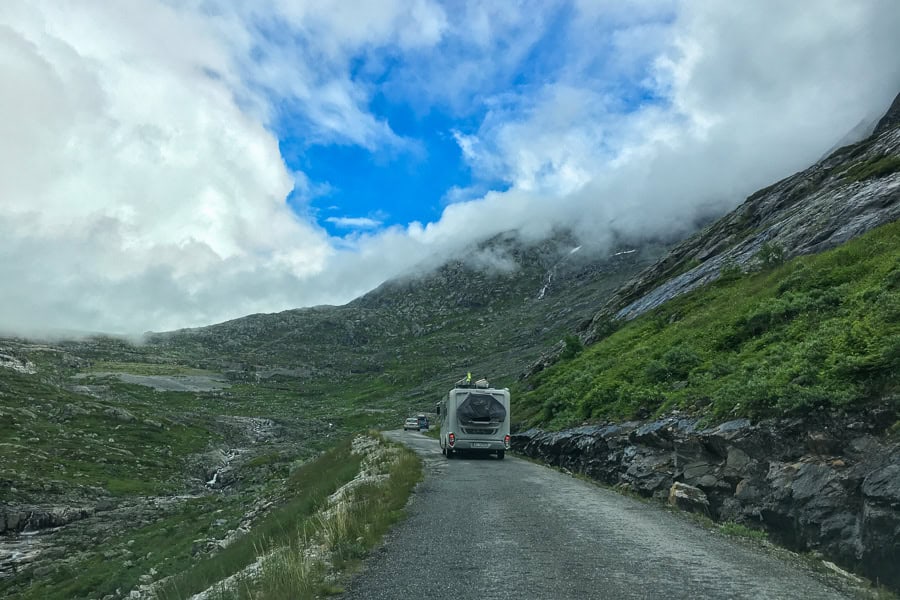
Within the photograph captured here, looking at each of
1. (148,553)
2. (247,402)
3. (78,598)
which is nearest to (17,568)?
(148,553)

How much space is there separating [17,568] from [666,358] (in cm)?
3958

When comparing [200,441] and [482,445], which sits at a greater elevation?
[482,445]

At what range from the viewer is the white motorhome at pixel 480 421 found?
2945cm

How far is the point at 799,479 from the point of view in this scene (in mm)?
11117

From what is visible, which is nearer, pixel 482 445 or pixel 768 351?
pixel 768 351

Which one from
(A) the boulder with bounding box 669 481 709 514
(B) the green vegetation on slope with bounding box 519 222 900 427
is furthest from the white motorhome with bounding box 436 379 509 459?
(A) the boulder with bounding box 669 481 709 514

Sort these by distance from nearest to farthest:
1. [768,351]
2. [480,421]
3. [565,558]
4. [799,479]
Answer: [565,558], [799,479], [768,351], [480,421]

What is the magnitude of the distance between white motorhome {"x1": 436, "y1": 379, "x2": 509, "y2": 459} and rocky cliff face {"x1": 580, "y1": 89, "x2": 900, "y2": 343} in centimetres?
2168

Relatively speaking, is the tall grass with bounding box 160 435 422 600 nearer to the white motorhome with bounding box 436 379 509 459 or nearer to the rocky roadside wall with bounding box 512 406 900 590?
the white motorhome with bounding box 436 379 509 459

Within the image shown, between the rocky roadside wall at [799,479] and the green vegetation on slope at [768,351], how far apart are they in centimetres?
80

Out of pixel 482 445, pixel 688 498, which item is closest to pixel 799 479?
pixel 688 498

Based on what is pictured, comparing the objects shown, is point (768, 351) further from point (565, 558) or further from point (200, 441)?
point (200, 441)

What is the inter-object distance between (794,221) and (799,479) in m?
38.6

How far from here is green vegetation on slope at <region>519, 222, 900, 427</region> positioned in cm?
1252
